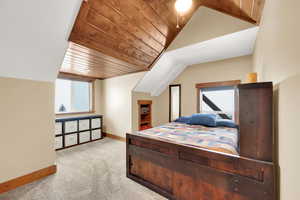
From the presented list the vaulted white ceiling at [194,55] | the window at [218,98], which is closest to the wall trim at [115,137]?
the vaulted white ceiling at [194,55]

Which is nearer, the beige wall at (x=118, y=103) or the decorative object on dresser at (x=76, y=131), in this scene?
the decorative object on dresser at (x=76, y=131)

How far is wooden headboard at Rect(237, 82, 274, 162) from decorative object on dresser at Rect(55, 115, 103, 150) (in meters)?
3.86

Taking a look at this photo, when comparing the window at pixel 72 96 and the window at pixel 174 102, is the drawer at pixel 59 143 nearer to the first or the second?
the window at pixel 72 96

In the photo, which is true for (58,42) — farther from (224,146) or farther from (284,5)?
(224,146)

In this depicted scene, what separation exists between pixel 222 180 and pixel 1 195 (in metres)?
2.81

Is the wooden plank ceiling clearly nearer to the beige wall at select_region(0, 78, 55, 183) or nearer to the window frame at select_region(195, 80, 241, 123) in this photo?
the beige wall at select_region(0, 78, 55, 183)

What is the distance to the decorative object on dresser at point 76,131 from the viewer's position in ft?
10.7

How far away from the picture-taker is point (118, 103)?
4148 millimetres

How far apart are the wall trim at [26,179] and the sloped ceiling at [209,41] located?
2736 mm

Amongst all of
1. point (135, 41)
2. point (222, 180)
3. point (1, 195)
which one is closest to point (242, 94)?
point (222, 180)

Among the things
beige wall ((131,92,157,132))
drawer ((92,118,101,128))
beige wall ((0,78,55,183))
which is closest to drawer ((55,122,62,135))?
drawer ((92,118,101,128))

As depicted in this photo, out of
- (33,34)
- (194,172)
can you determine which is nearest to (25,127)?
(33,34)

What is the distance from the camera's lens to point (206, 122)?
9.11 feet

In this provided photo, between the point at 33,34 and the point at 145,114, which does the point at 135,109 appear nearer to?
the point at 145,114
